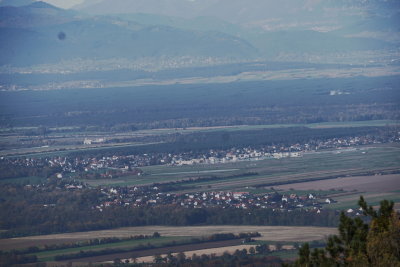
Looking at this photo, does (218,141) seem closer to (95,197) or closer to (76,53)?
(95,197)

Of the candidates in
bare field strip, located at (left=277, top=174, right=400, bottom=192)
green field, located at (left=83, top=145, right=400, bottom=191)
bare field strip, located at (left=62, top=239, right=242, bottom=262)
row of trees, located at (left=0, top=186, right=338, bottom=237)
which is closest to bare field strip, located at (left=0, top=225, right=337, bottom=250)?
row of trees, located at (left=0, top=186, right=338, bottom=237)

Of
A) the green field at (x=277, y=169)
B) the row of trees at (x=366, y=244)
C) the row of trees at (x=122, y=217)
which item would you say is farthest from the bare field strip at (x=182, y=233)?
the row of trees at (x=366, y=244)

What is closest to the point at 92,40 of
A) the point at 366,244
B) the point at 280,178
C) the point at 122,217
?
the point at 280,178

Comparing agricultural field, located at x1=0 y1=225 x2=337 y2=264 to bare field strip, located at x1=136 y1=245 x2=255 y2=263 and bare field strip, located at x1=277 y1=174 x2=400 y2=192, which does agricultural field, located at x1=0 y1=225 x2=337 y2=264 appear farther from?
bare field strip, located at x1=277 y1=174 x2=400 y2=192

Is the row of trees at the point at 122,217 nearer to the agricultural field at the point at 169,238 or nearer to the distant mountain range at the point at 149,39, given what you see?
the agricultural field at the point at 169,238

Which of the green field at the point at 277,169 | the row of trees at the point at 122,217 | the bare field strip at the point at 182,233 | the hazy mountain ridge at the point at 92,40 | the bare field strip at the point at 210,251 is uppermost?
the hazy mountain ridge at the point at 92,40

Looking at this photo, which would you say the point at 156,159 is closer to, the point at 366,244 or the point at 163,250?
the point at 163,250

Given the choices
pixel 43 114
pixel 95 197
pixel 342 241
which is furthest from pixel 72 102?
pixel 342 241
